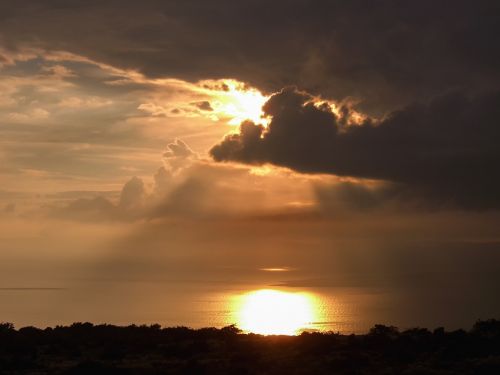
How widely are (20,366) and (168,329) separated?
11560 mm

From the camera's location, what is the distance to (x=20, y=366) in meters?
25.8

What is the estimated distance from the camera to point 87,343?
32094mm

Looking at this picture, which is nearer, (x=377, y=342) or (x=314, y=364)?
(x=314, y=364)

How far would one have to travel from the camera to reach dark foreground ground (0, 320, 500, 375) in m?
24.1

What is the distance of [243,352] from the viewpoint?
27.6 metres

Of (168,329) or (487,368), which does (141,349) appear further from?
(487,368)

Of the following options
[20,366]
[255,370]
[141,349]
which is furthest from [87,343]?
[255,370]

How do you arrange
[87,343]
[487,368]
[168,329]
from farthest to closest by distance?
1. [168,329]
2. [87,343]
3. [487,368]

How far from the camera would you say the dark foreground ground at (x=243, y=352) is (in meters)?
24.1

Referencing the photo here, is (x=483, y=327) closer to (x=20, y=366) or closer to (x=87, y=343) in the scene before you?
(x=87, y=343)

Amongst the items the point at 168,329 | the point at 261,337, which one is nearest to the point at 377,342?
the point at 261,337

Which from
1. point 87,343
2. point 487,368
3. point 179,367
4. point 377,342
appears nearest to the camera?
point 487,368

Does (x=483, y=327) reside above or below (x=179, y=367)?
above

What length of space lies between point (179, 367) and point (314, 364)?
5601 mm
